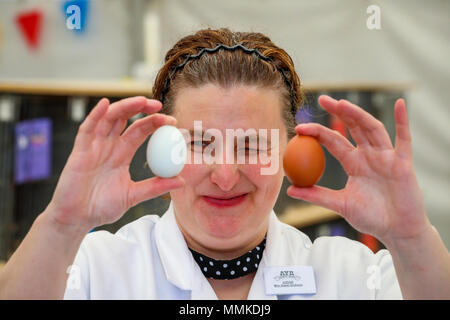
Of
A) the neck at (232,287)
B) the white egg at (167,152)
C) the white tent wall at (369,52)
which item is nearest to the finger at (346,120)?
the white egg at (167,152)

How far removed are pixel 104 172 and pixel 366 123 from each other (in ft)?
1.44

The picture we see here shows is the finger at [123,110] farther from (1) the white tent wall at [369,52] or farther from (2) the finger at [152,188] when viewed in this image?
(1) the white tent wall at [369,52]

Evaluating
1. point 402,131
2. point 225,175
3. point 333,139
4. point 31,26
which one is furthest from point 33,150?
point 402,131

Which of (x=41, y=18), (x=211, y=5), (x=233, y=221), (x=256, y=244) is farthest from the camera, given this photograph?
(x=211, y=5)

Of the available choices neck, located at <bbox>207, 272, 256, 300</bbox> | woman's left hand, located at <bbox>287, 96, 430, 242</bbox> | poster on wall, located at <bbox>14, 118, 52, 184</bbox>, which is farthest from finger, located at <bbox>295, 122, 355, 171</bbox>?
poster on wall, located at <bbox>14, 118, 52, 184</bbox>

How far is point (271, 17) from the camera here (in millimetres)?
2355

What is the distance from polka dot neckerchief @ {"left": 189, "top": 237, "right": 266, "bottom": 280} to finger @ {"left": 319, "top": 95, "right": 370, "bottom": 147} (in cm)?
34

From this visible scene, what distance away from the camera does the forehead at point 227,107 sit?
2.78 ft

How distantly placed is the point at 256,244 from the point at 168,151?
0.30m

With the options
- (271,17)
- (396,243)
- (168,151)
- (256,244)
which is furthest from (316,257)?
(271,17)

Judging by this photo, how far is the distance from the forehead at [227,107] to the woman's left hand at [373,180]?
0.36 ft

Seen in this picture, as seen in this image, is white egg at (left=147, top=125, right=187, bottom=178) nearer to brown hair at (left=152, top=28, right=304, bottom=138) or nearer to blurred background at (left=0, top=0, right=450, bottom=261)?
brown hair at (left=152, top=28, right=304, bottom=138)

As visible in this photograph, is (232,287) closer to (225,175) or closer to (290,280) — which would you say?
(290,280)
